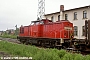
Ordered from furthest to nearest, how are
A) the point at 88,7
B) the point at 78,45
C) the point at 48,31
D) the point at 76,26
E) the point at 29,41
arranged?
the point at 76,26 → the point at 88,7 → the point at 29,41 → the point at 48,31 → the point at 78,45

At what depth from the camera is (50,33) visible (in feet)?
73.4

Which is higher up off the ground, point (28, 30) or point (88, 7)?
point (88, 7)

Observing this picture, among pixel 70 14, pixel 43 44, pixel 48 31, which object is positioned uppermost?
pixel 70 14

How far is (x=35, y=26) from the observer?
25.0m

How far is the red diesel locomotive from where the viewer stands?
20391 mm

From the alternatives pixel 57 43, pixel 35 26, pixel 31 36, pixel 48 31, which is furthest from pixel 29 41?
pixel 57 43

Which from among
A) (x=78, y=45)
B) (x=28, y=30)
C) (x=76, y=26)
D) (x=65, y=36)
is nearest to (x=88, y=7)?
(x=76, y=26)

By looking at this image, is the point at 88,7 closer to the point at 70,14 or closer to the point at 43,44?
the point at 70,14

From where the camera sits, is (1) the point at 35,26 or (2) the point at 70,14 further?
(2) the point at 70,14

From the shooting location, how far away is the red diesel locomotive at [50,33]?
66.9 feet

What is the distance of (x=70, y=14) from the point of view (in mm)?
37094

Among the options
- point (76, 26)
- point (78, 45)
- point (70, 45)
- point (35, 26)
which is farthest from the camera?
point (76, 26)

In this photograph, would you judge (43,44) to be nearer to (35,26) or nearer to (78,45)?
(35,26)

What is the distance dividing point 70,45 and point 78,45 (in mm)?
1525
